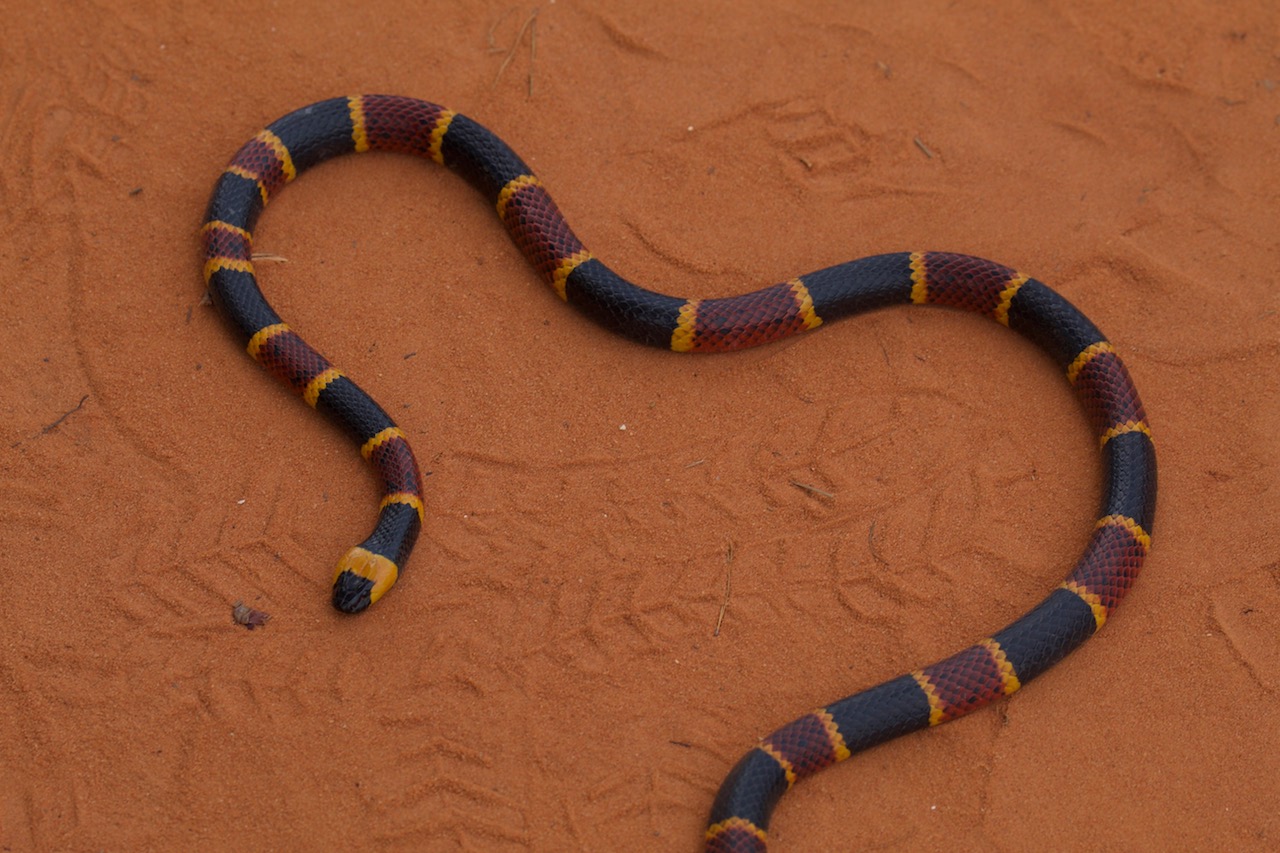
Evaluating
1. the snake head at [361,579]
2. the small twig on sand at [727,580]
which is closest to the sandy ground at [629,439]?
the small twig on sand at [727,580]

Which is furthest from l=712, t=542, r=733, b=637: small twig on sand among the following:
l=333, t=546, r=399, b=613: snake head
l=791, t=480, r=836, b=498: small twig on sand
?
l=333, t=546, r=399, b=613: snake head

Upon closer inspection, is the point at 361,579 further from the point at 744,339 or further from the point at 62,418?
the point at 744,339

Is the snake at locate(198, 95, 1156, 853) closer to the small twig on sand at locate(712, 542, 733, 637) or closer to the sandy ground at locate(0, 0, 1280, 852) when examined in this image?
the sandy ground at locate(0, 0, 1280, 852)

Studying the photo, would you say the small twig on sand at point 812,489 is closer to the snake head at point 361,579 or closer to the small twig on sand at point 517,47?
the snake head at point 361,579

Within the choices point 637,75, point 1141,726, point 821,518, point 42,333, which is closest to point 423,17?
point 637,75

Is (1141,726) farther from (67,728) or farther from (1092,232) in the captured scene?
(67,728)

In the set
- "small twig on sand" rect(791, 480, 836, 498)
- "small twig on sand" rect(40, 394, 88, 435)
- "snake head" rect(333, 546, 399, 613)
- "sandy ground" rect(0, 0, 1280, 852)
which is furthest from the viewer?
"small twig on sand" rect(791, 480, 836, 498)

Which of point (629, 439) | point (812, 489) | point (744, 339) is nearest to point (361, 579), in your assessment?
point (629, 439)
